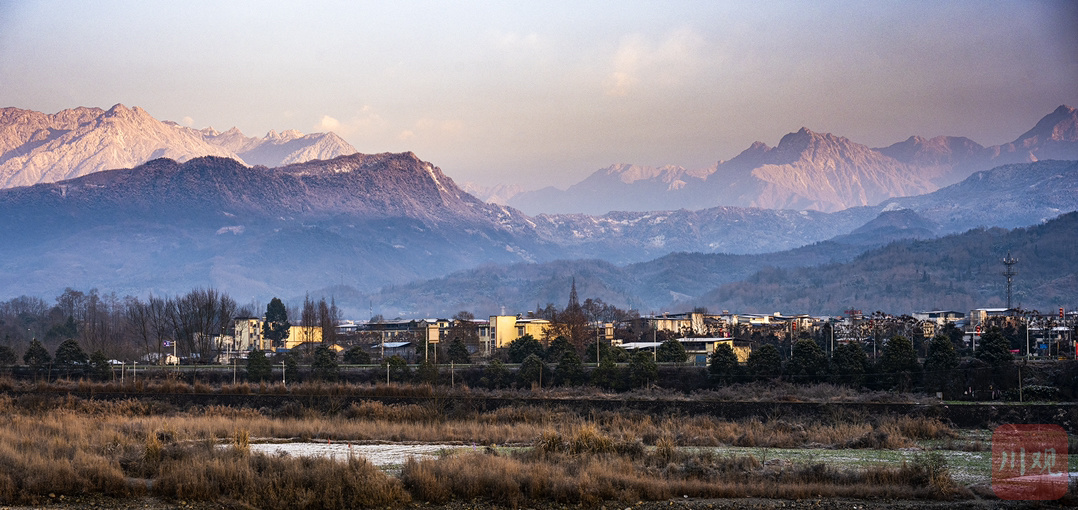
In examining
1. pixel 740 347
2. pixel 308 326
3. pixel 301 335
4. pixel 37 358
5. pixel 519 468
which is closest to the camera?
pixel 519 468

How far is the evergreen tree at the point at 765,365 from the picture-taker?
51.5 m

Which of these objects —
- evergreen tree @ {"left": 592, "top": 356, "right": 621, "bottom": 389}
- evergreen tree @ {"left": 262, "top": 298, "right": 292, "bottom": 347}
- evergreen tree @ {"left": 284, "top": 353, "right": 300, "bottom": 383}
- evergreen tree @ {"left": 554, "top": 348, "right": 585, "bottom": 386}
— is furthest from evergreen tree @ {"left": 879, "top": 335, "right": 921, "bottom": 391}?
evergreen tree @ {"left": 262, "top": 298, "right": 292, "bottom": 347}

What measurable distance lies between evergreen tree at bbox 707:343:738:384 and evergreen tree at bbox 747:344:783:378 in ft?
3.05

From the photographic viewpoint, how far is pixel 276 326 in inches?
3979

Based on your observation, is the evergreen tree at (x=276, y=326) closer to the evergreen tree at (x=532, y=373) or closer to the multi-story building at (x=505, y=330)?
→ the multi-story building at (x=505, y=330)

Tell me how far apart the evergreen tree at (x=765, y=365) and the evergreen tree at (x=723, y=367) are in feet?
3.05

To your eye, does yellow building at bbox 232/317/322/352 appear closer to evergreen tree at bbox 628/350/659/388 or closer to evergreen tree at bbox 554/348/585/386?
evergreen tree at bbox 554/348/585/386

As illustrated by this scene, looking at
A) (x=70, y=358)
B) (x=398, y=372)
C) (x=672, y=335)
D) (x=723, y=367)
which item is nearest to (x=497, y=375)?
(x=398, y=372)

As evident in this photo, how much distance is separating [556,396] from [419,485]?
25.9 metres

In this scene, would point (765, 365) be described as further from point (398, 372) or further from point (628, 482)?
point (628, 482)

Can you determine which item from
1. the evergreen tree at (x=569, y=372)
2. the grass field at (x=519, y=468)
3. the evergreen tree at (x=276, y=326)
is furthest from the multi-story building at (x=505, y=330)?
the grass field at (x=519, y=468)

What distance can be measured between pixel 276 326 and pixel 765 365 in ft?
205

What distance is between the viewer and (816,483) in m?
20.8

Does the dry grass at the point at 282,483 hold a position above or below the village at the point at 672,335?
below
